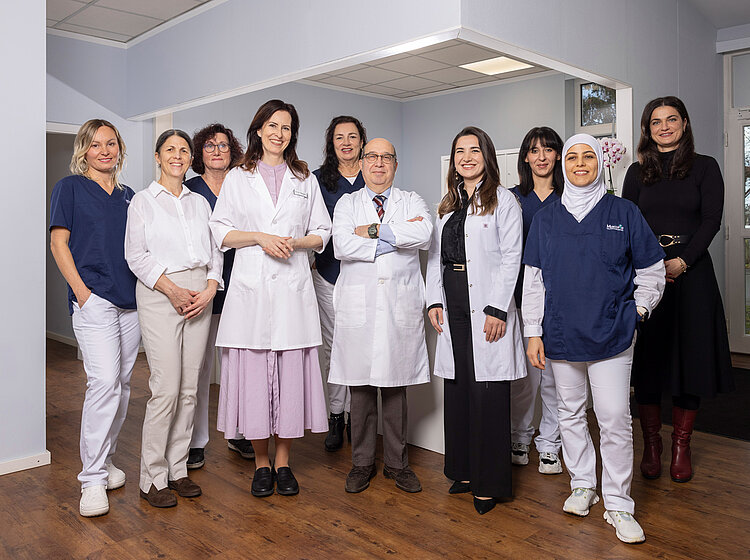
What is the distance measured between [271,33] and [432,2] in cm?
148

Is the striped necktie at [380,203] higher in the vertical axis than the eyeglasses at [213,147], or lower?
lower

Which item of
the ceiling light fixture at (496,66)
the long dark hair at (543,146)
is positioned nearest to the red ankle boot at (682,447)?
the long dark hair at (543,146)

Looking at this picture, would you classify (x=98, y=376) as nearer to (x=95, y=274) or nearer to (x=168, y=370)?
(x=168, y=370)

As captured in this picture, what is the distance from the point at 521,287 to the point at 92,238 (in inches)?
71.9

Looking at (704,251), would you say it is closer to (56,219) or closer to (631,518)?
(631,518)

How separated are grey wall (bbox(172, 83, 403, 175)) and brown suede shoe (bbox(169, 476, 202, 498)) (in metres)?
4.43

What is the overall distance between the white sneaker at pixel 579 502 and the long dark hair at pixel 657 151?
4.60 feet

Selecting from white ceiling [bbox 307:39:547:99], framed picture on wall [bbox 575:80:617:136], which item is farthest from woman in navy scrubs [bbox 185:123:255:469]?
framed picture on wall [bbox 575:80:617:136]

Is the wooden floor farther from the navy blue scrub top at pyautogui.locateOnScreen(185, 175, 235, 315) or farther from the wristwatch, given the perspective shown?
the wristwatch

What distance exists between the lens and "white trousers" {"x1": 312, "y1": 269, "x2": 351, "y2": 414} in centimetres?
336

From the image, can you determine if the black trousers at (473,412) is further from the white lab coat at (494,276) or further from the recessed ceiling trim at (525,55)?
the recessed ceiling trim at (525,55)

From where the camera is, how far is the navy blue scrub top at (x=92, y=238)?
2.72 m

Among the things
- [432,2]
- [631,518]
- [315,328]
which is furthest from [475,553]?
[432,2]

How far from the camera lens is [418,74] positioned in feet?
25.1
